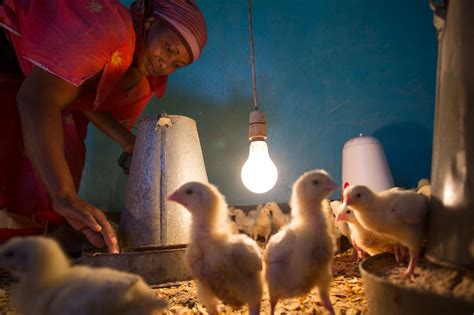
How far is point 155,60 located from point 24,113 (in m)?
0.62

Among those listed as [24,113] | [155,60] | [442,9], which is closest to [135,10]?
[155,60]

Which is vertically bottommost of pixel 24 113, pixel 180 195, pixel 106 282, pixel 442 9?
pixel 106 282

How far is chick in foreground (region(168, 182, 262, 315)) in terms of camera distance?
34.6 inches

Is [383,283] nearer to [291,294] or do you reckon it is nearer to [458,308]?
[458,308]

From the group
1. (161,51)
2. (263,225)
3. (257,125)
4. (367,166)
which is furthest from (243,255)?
(367,166)

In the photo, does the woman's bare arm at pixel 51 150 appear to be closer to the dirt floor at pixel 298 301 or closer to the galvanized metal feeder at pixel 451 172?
the dirt floor at pixel 298 301

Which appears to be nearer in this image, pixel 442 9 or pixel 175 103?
pixel 442 9

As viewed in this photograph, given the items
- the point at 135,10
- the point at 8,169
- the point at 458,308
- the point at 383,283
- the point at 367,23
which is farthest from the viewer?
the point at 367,23

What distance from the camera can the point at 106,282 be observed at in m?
0.62

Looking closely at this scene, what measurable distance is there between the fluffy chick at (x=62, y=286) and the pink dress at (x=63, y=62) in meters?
0.72

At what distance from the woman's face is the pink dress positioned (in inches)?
6.0

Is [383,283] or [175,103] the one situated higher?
A: [175,103]

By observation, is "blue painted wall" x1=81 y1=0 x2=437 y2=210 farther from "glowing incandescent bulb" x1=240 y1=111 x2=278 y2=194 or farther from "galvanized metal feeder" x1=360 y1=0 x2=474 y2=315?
"galvanized metal feeder" x1=360 y1=0 x2=474 y2=315

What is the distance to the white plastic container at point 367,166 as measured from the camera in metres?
1.98
